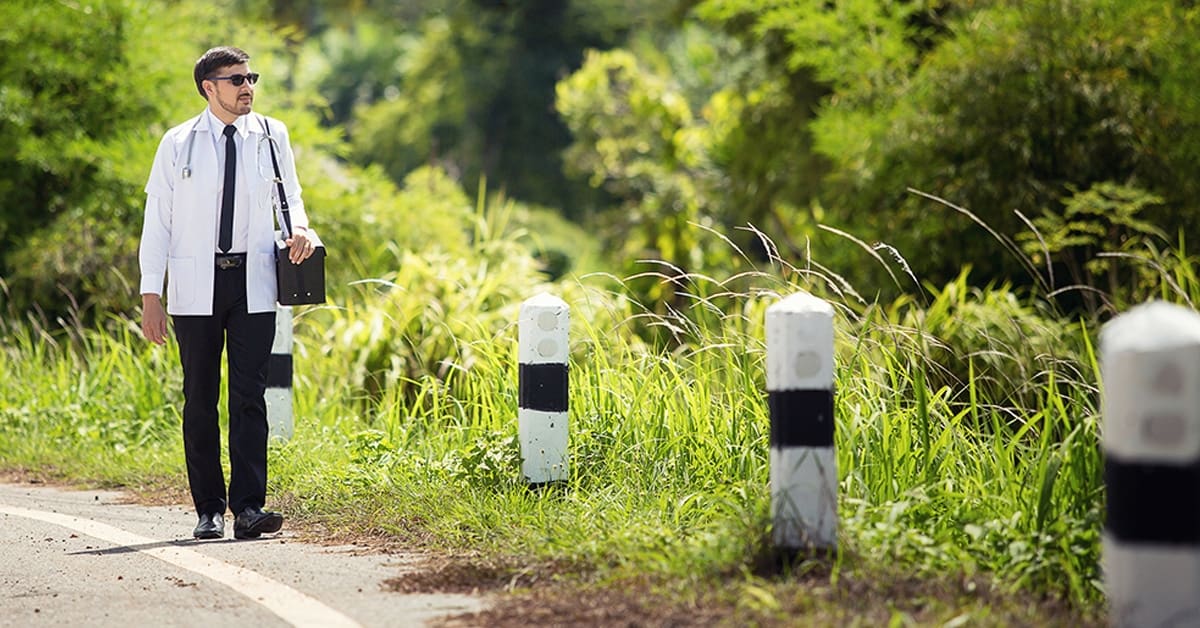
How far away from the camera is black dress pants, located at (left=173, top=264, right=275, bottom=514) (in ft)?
20.2

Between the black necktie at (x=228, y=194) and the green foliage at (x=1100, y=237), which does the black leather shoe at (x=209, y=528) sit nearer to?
the black necktie at (x=228, y=194)

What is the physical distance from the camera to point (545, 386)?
595cm

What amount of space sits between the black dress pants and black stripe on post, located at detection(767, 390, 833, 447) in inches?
99.6

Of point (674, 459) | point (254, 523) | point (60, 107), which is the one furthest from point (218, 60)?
point (60, 107)

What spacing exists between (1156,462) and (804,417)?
3.83ft

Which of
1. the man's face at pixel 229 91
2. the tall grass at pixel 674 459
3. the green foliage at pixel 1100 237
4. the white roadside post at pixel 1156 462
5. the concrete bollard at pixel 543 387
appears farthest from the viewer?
the green foliage at pixel 1100 237

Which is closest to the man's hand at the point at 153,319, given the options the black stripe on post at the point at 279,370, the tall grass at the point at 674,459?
the tall grass at the point at 674,459

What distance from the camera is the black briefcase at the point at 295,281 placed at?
20.3ft

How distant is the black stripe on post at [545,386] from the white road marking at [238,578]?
125 centimetres

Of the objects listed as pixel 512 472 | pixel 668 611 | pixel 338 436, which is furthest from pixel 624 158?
pixel 668 611

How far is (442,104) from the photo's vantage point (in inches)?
1613

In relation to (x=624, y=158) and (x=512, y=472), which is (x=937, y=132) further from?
(x=624, y=158)

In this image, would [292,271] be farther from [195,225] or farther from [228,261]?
[195,225]

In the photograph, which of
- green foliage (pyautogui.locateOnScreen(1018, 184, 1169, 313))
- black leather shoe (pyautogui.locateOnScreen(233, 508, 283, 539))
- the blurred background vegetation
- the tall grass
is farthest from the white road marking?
green foliage (pyautogui.locateOnScreen(1018, 184, 1169, 313))
